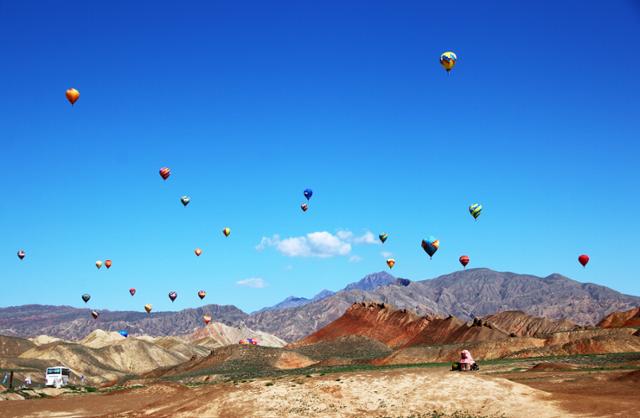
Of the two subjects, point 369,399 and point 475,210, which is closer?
point 369,399

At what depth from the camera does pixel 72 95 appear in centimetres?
8950

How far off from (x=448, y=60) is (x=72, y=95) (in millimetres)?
53595

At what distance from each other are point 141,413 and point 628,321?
132 meters

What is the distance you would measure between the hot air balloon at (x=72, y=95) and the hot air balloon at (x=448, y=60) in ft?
172

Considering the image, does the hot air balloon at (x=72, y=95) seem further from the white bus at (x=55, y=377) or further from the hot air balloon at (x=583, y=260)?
the hot air balloon at (x=583, y=260)

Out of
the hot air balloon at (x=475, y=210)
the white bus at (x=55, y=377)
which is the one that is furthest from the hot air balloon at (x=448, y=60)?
the white bus at (x=55, y=377)

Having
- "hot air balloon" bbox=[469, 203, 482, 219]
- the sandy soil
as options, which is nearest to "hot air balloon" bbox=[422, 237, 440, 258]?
"hot air balloon" bbox=[469, 203, 482, 219]

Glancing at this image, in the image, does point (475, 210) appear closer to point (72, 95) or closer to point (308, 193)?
point (308, 193)

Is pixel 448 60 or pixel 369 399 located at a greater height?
pixel 448 60

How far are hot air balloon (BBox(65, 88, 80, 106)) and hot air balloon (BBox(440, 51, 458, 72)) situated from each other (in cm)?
5228

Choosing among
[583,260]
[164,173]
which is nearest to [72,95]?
[164,173]

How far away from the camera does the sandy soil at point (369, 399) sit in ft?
135

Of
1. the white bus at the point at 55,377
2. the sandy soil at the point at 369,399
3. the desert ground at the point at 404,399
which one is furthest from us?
the white bus at the point at 55,377

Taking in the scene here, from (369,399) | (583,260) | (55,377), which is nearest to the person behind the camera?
(369,399)
